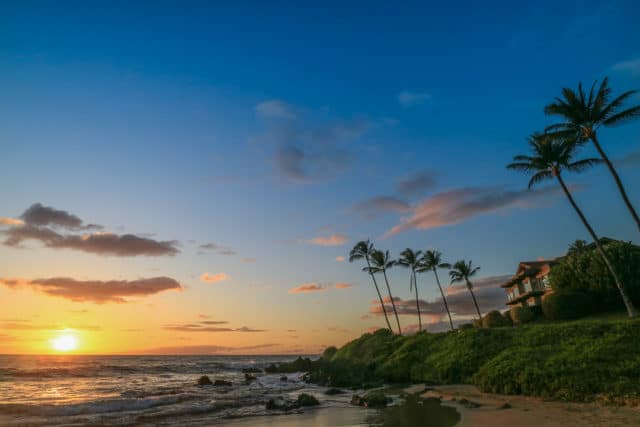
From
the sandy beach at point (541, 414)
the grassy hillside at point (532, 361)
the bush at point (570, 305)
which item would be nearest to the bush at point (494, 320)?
the bush at point (570, 305)

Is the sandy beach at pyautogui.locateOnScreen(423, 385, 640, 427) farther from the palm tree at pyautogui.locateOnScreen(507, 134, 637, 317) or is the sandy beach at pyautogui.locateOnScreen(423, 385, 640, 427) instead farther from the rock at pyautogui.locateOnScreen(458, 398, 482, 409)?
the palm tree at pyautogui.locateOnScreen(507, 134, 637, 317)

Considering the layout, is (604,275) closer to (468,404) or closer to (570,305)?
(570,305)

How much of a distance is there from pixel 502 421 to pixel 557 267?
3504 cm

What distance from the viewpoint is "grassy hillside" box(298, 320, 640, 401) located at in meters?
14.6

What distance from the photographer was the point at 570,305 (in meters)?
35.4

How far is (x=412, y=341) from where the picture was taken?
32.7m

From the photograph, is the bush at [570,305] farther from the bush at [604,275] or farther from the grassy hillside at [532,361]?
the grassy hillside at [532,361]

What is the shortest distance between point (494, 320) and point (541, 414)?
3296 centimetres

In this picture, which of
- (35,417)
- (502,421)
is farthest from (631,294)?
(35,417)

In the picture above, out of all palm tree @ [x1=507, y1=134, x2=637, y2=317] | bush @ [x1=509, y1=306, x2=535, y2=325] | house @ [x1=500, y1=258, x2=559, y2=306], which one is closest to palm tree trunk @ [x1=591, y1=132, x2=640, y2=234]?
palm tree @ [x1=507, y1=134, x2=637, y2=317]

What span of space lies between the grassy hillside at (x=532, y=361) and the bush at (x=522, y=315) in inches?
594

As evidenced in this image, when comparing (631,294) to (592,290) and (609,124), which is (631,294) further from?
(609,124)

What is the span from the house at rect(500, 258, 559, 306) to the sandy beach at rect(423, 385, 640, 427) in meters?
42.3

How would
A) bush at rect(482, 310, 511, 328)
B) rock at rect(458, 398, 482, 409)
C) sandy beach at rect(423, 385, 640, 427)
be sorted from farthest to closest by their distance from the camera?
bush at rect(482, 310, 511, 328)
rock at rect(458, 398, 482, 409)
sandy beach at rect(423, 385, 640, 427)
